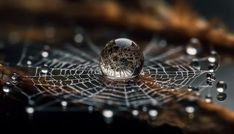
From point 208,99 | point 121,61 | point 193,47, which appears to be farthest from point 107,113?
point 193,47

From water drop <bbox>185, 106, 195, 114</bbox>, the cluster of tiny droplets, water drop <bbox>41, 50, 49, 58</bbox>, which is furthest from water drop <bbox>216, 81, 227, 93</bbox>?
water drop <bbox>41, 50, 49, 58</bbox>

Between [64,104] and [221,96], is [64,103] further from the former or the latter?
[221,96]

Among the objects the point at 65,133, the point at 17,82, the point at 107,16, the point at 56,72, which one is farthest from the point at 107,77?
the point at 107,16

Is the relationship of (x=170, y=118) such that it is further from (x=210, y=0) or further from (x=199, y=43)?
(x=210, y=0)

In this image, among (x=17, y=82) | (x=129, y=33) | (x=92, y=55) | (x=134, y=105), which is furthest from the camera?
(x=129, y=33)

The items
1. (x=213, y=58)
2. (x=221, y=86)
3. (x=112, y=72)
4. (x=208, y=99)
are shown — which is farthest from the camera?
(x=213, y=58)

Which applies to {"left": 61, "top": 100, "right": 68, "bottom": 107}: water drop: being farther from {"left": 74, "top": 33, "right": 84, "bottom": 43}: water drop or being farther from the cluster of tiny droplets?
{"left": 74, "top": 33, "right": 84, "bottom": 43}: water drop
